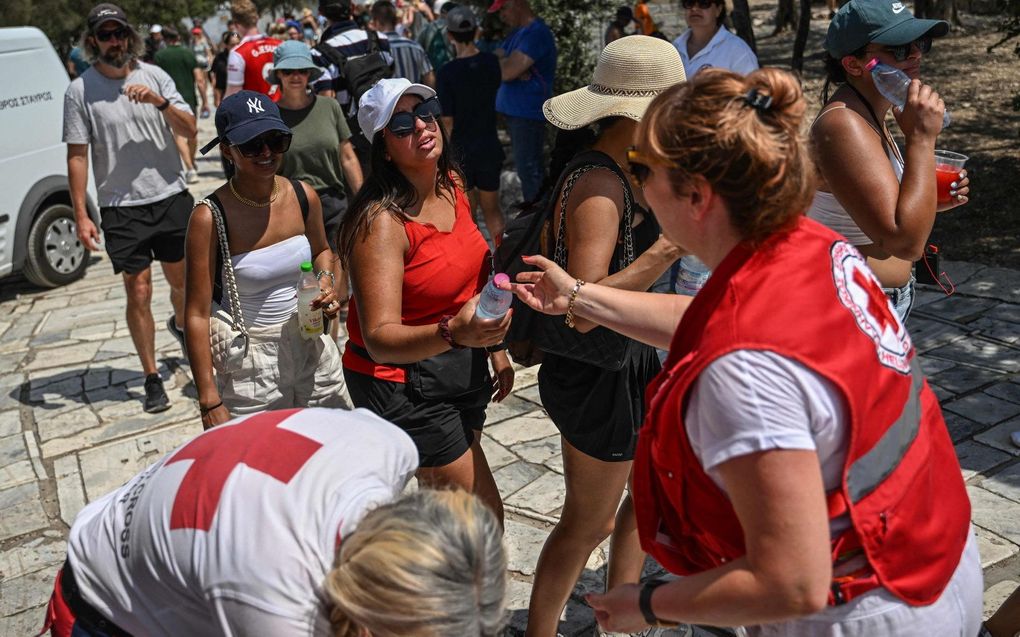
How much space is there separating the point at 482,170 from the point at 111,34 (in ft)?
9.15

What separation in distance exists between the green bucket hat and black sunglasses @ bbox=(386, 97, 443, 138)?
1.23 meters

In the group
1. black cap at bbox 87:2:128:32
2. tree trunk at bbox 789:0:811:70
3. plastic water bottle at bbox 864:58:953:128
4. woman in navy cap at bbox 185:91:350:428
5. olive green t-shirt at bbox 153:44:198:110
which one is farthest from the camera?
tree trunk at bbox 789:0:811:70

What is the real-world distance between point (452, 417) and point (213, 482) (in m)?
1.23

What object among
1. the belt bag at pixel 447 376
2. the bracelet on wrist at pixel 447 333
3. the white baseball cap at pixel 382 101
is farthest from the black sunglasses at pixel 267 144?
the bracelet on wrist at pixel 447 333

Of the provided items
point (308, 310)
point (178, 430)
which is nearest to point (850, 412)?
point (308, 310)

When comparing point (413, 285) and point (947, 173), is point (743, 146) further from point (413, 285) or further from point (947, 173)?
point (947, 173)

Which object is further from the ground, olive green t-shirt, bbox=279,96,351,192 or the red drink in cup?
the red drink in cup

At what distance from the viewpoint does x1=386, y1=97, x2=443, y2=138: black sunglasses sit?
9.61ft

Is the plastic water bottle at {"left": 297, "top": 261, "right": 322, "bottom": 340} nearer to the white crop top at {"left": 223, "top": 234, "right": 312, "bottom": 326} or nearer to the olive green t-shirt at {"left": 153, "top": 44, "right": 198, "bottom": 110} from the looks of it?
the white crop top at {"left": 223, "top": 234, "right": 312, "bottom": 326}

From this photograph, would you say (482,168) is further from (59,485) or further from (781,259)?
(781,259)

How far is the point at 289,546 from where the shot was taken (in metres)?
1.66

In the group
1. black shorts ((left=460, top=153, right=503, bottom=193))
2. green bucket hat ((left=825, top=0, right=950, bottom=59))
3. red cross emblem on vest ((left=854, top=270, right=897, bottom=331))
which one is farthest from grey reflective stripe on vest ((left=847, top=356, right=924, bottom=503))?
black shorts ((left=460, top=153, right=503, bottom=193))

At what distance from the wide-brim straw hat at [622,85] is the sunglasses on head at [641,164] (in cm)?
93

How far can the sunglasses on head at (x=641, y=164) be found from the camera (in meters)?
1.62
